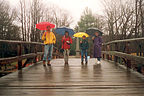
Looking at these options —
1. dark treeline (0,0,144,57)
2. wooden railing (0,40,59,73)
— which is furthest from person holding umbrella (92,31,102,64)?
dark treeline (0,0,144,57)

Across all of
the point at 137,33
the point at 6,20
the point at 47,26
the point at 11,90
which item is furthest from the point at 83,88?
the point at 6,20

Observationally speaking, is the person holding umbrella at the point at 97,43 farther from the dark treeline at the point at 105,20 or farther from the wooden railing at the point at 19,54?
Result: the dark treeline at the point at 105,20

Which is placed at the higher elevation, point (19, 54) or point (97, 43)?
point (97, 43)

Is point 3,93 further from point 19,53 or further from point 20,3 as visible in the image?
point 20,3

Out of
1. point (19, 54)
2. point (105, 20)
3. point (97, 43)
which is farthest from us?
point (105, 20)

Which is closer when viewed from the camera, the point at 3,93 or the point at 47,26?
the point at 3,93

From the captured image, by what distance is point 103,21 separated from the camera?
79.1 feet

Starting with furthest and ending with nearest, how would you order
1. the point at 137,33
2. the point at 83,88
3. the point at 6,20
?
the point at 6,20, the point at 137,33, the point at 83,88

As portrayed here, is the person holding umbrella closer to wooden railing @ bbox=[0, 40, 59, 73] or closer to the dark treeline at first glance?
wooden railing @ bbox=[0, 40, 59, 73]

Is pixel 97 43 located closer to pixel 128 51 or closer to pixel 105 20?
pixel 128 51

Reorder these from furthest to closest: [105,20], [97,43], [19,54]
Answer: [105,20] < [97,43] < [19,54]

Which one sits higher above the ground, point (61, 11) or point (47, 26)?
point (61, 11)

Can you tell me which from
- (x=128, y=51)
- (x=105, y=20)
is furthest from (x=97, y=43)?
(x=105, y=20)

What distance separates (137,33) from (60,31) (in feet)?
40.6
